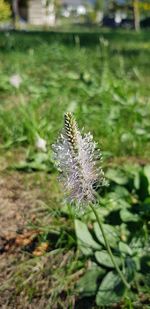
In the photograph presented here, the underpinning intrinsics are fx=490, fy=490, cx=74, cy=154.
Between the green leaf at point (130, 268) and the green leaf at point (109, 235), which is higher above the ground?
the green leaf at point (109, 235)

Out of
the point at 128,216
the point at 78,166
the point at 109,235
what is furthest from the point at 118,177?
the point at 78,166

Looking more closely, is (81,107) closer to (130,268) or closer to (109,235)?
(109,235)

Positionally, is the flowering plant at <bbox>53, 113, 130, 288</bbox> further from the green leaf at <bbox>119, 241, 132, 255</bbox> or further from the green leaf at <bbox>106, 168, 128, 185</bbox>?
the green leaf at <bbox>106, 168, 128, 185</bbox>

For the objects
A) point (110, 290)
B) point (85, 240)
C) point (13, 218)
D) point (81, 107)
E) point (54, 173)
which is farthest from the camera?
point (81, 107)

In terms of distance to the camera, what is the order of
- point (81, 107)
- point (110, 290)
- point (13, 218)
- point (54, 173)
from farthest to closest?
point (81, 107) → point (54, 173) → point (13, 218) → point (110, 290)

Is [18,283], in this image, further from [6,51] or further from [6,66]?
[6,51]

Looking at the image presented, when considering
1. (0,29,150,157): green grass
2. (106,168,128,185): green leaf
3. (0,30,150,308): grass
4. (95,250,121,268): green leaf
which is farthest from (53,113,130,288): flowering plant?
(106,168,128,185): green leaf

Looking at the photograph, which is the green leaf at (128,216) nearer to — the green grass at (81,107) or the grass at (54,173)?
the grass at (54,173)

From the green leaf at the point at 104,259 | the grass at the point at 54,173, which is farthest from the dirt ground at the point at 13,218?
the green leaf at the point at 104,259
